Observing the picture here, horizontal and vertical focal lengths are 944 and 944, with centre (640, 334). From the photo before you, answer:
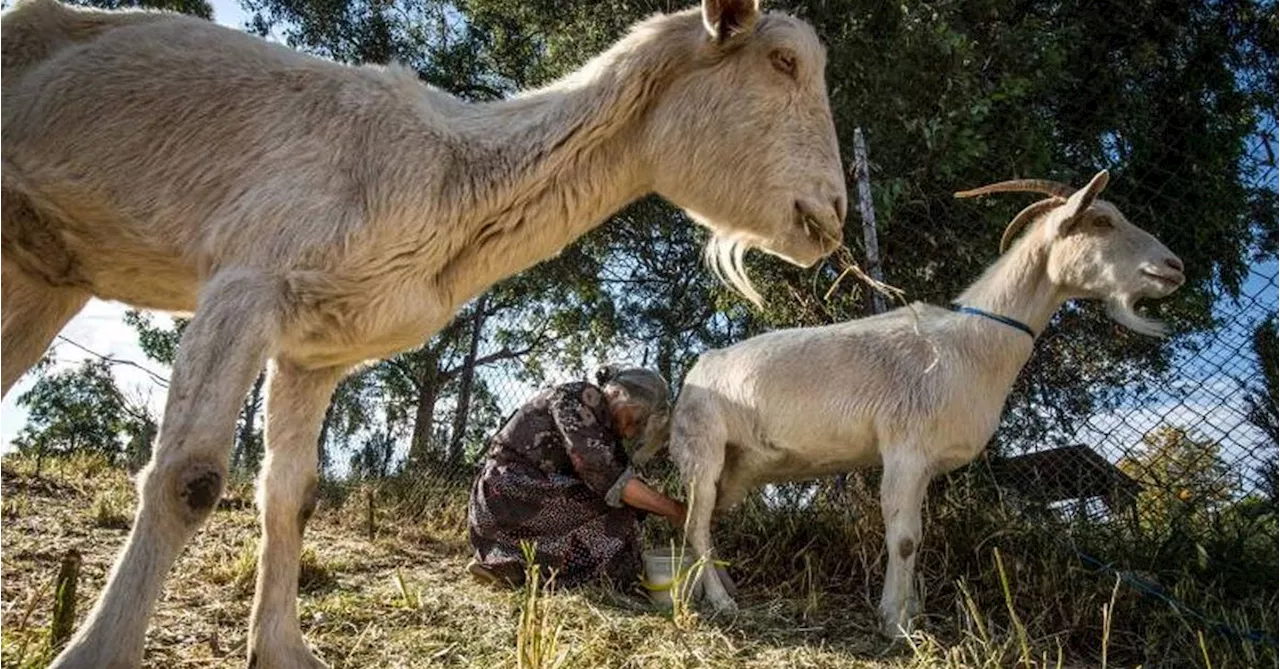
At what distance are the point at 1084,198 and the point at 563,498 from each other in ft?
10.3

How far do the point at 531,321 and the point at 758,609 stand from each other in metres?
10.5

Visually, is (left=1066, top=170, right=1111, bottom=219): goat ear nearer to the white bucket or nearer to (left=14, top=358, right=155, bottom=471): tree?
the white bucket

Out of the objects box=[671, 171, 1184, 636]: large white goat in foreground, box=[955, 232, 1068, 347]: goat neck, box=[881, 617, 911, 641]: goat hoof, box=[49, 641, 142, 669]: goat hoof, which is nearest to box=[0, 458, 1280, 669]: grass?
box=[881, 617, 911, 641]: goat hoof

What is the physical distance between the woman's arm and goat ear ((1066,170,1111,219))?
2.60 metres

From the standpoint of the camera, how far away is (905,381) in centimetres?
480

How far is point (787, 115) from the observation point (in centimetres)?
307

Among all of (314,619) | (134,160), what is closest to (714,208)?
(134,160)

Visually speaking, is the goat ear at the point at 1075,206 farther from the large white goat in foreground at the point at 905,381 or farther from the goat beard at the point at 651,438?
the goat beard at the point at 651,438

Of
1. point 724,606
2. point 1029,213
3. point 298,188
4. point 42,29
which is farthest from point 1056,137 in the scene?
point 42,29

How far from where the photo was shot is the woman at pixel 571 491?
501 cm

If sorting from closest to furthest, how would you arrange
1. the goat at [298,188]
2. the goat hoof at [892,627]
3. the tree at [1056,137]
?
the goat at [298,188] → the goat hoof at [892,627] → the tree at [1056,137]

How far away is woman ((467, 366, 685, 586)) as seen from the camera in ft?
16.4

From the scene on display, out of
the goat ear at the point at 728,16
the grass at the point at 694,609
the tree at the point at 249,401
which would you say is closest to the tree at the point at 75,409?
the tree at the point at 249,401

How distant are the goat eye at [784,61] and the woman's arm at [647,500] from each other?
2612 mm
